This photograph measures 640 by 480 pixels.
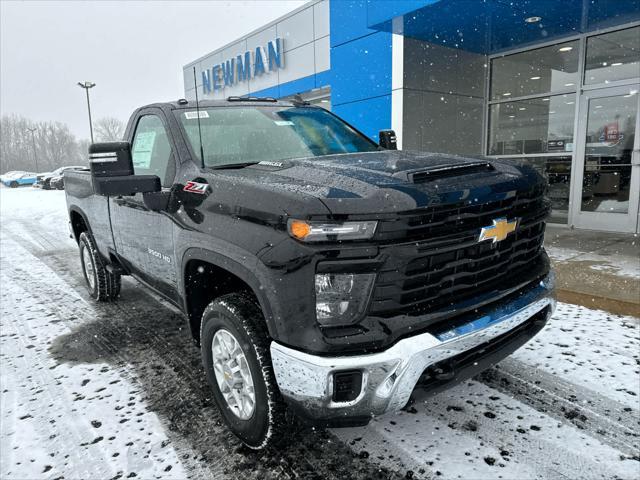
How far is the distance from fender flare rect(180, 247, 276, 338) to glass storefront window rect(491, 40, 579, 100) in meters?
7.97

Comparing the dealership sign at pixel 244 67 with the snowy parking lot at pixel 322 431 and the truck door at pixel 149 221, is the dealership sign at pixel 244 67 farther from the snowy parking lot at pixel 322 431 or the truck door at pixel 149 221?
the snowy parking lot at pixel 322 431

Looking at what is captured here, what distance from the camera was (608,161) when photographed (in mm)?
7570

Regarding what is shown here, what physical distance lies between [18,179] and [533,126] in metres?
46.8

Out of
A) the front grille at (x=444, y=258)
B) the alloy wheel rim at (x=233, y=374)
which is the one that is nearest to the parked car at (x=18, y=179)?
the alloy wheel rim at (x=233, y=374)

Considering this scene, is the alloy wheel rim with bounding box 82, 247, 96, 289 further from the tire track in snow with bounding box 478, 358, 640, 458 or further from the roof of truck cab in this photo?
the tire track in snow with bounding box 478, 358, 640, 458

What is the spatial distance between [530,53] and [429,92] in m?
2.05

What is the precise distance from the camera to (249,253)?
2072mm

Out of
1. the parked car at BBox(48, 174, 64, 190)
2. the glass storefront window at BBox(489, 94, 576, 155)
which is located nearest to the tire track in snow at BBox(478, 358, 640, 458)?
the glass storefront window at BBox(489, 94, 576, 155)

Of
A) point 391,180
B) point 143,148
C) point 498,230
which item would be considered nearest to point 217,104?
point 143,148

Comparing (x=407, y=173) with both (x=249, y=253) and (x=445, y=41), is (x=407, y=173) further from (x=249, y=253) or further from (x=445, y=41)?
(x=445, y=41)

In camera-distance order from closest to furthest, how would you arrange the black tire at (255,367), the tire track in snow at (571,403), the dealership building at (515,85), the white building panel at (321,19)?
the black tire at (255,367), the tire track in snow at (571,403), the dealership building at (515,85), the white building panel at (321,19)

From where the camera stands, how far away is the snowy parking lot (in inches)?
88.8

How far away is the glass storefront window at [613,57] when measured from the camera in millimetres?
7152

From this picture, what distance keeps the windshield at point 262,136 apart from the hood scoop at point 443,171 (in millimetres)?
1076
